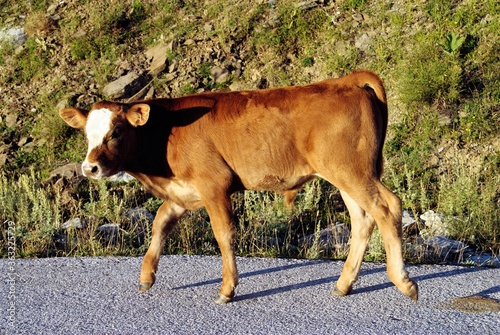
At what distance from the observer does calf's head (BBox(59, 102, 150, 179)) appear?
22.5ft

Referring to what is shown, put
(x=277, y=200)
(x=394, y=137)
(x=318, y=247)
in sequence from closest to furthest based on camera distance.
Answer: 1. (x=318, y=247)
2. (x=277, y=200)
3. (x=394, y=137)

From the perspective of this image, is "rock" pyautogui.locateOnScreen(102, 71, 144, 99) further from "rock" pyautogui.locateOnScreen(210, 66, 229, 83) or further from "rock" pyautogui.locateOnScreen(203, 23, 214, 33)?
"rock" pyautogui.locateOnScreen(203, 23, 214, 33)

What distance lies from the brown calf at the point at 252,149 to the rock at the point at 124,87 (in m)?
8.34

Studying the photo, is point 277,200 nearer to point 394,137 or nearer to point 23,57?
point 394,137

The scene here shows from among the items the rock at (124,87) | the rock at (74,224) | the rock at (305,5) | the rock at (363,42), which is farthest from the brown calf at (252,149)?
the rock at (305,5)

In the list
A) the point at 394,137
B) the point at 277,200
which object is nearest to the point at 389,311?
the point at 277,200

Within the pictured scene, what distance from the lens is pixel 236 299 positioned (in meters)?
6.91

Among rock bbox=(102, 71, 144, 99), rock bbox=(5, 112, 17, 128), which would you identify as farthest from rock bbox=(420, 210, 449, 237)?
rock bbox=(5, 112, 17, 128)

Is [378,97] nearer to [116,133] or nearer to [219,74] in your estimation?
[116,133]

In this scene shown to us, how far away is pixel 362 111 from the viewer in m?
6.99

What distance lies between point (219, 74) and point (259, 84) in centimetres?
88

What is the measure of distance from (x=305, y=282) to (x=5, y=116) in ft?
34.2

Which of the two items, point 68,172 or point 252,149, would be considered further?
point 68,172

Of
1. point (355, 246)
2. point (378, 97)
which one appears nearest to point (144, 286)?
point (355, 246)
